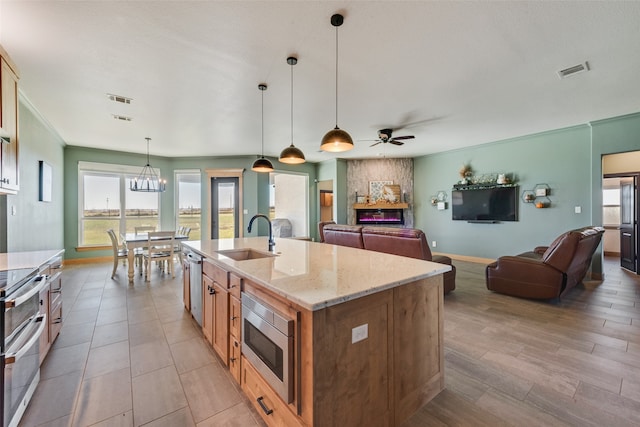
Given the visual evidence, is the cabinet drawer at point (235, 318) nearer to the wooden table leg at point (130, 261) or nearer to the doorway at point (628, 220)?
the wooden table leg at point (130, 261)

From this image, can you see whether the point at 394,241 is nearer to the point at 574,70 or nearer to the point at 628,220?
the point at 574,70

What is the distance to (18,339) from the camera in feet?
4.93

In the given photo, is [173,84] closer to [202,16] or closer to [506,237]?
[202,16]

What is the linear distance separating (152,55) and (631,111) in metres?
6.71

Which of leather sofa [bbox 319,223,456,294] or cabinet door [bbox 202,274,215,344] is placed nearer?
cabinet door [bbox 202,274,215,344]

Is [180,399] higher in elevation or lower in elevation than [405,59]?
lower

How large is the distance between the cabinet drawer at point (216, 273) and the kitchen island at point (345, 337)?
2 centimetres

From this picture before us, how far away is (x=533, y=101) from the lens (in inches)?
148

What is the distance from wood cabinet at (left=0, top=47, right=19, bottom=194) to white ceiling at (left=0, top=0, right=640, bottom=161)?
1.13 feet

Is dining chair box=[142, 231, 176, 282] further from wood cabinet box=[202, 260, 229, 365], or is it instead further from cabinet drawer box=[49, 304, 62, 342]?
wood cabinet box=[202, 260, 229, 365]

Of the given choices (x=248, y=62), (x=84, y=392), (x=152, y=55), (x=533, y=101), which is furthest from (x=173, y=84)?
(x=533, y=101)

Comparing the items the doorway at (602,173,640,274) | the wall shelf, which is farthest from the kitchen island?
the doorway at (602,173,640,274)

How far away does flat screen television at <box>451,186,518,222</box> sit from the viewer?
5.75 meters

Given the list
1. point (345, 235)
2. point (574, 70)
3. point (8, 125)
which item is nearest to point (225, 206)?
point (345, 235)
